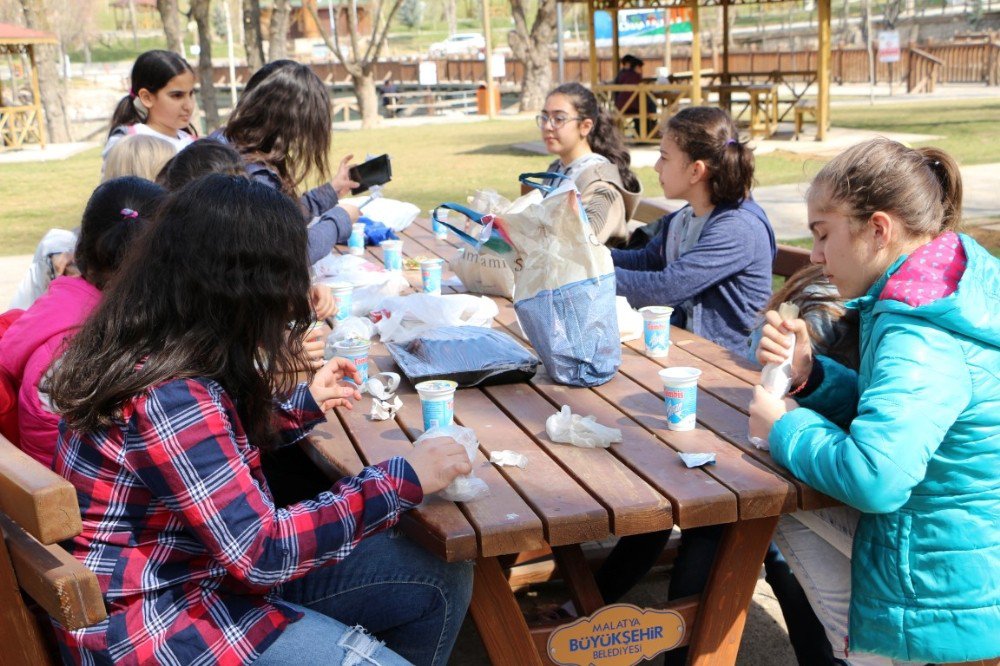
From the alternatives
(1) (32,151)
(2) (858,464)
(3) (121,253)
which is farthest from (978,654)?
(1) (32,151)

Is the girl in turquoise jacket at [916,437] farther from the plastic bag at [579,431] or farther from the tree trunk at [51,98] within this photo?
the tree trunk at [51,98]

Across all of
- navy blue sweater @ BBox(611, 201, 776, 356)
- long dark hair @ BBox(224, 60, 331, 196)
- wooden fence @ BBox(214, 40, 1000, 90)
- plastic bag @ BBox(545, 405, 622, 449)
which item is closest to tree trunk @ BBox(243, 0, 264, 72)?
wooden fence @ BBox(214, 40, 1000, 90)

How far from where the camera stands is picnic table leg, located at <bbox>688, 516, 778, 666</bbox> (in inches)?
83.5

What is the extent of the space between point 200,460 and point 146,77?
403 centimetres

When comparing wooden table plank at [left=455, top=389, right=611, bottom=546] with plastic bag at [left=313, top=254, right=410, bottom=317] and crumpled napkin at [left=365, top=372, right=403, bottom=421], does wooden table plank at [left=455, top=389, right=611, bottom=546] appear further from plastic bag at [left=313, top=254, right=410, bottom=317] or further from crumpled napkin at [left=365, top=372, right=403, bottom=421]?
plastic bag at [left=313, top=254, right=410, bottom=317]

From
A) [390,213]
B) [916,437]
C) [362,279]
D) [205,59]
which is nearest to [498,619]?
[916,437]

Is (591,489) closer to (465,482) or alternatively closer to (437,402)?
(465,482)

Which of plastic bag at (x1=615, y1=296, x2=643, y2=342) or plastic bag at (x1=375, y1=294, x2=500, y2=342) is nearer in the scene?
plastic bag at (x1=615, y1=296, x2=643, y2=342)

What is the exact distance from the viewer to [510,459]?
213 centimetres

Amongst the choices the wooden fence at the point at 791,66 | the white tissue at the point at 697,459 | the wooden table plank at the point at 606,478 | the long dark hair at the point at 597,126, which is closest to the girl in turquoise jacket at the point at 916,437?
the white tissue at the point at 697,459

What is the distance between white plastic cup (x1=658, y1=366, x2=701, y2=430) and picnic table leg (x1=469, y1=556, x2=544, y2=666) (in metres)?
0.52

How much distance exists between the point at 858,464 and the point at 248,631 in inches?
43.2

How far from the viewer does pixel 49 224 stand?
11.9m

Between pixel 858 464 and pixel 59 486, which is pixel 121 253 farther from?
pixel 858 464
